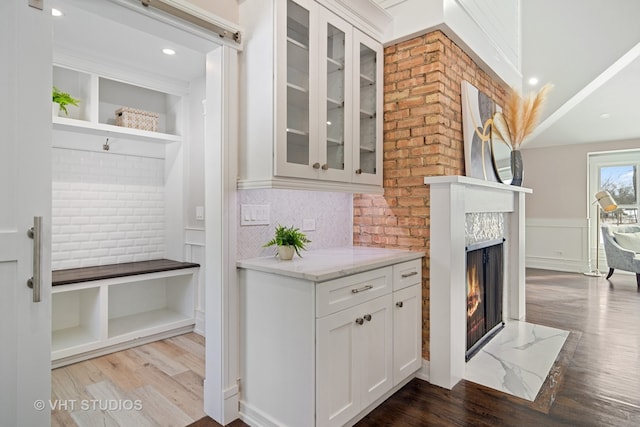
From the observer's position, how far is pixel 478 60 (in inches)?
122

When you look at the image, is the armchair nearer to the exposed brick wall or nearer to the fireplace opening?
the fireplace opening

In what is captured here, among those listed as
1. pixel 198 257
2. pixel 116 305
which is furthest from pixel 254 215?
pixel 116 305

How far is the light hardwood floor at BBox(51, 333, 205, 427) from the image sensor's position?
209 cm

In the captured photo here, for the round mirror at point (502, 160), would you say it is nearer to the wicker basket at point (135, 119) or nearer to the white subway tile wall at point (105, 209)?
the wicker basket at point (135, 119)

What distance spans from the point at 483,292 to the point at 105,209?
141 inches

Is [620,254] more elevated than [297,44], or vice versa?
[297,44]


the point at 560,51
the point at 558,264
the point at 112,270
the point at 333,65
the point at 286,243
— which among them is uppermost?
the point at 560,51

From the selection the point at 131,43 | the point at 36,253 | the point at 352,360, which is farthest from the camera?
the point at 131,43

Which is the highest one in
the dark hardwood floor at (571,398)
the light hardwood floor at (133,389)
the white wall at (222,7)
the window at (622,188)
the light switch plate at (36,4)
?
the white wall at (222,7)

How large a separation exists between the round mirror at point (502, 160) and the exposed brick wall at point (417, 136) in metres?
0.73

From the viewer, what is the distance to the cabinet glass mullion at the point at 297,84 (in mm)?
2053

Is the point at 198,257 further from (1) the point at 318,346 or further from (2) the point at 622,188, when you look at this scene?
(2) the point at 622,188

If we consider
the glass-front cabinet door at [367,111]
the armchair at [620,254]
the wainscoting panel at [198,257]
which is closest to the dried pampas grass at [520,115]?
the glass-front cabinet door at [367,111]

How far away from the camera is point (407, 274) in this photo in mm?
2402
